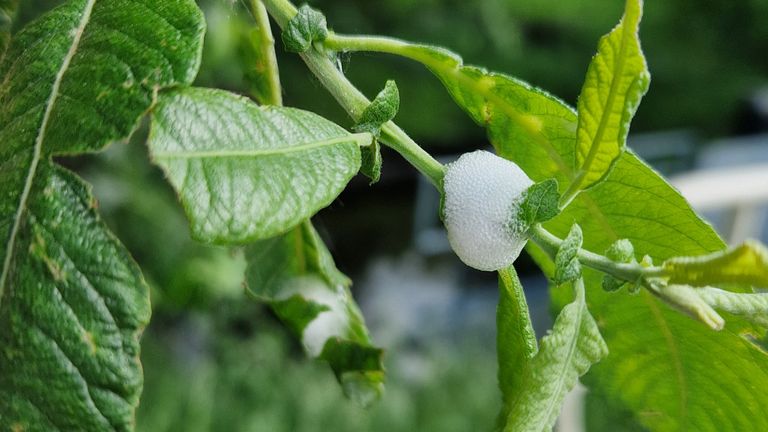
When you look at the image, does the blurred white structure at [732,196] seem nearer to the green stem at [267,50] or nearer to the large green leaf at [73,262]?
the green stem at [267,50]

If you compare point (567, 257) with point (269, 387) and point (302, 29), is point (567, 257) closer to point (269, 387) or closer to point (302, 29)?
point (302, 29)

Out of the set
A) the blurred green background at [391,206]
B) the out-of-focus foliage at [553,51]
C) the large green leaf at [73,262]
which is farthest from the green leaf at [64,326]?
the out-of-focus foliage at [553,51]

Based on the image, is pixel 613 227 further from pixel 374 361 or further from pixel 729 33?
pixel 729 33

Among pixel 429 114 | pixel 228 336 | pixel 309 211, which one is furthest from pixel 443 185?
pixel 429 114

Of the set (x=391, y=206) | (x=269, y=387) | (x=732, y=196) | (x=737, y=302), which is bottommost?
(x=269, y=387)

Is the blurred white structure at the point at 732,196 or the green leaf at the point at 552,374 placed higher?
the green leaf at the point at 552,374

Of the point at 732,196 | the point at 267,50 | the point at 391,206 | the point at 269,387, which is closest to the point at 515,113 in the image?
the point at 267,50
